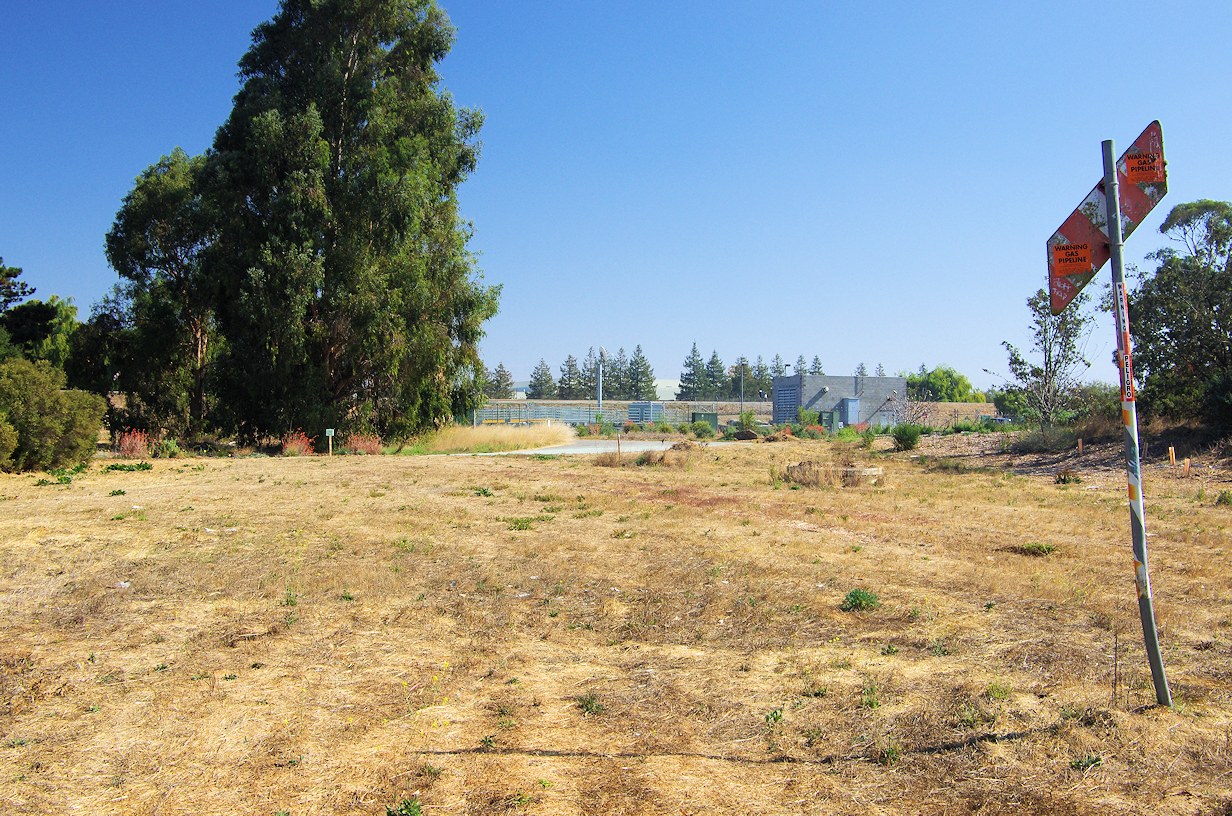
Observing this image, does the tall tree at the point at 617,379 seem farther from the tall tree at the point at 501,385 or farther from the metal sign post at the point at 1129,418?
the metal sign post at the point at 1129,418

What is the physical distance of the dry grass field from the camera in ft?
12.9

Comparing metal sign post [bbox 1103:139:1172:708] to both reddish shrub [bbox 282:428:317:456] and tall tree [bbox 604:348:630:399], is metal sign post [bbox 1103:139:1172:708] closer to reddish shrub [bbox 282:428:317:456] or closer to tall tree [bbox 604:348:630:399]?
reddish shrub [bbox 282:428:317:456]

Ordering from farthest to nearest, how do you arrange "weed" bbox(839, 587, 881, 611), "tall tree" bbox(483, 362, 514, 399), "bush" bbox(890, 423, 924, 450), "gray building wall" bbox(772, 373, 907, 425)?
"tall tree" bbox(483, 362, 514, 399) → "gray building wall" bbox(772, 373, 907, 425) → "bush" bbox(890, 423, 924, 450) → "weed" bbox(839, 587, 881, 611)

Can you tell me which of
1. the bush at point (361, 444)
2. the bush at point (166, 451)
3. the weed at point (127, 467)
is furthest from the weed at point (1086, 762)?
the bush at point (361, 444)

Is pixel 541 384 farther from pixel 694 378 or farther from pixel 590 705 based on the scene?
pixel 590 705

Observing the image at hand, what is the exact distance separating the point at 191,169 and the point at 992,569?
34510 millimetres

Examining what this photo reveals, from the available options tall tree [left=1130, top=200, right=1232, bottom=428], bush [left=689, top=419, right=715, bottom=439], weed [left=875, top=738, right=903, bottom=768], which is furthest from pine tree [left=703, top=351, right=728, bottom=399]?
weed [left=875, top=738, right=903, bottom=768]

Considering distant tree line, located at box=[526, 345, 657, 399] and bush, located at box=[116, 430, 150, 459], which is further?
distant tree line, located at box=[526, 345, 657, 399]

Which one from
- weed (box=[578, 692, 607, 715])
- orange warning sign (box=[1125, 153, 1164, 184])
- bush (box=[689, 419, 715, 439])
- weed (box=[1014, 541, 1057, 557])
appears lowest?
weed (box=[578, 692, 607, 715])

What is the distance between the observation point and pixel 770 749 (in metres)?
4.34

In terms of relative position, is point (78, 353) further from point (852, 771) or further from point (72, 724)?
point (852, 771)

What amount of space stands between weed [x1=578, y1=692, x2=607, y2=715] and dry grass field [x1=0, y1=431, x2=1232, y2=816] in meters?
0.02

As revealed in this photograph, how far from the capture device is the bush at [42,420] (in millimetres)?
18438

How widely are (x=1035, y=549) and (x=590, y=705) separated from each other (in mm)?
7383
